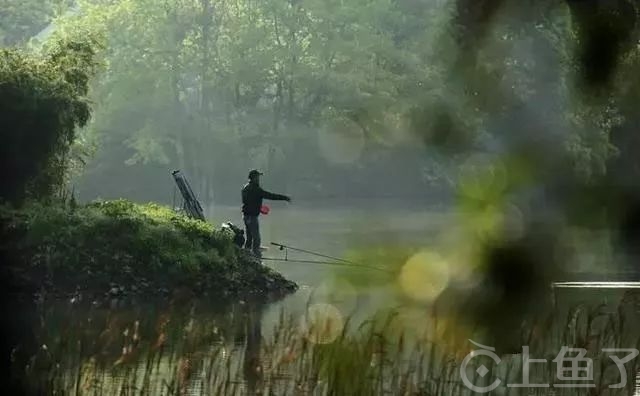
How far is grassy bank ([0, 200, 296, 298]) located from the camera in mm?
19609

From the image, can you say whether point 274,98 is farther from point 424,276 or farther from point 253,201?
point 253,201

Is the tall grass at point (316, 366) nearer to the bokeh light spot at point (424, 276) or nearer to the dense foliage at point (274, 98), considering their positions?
the bokeh light spot at point (424, 276)

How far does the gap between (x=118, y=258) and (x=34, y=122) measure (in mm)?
3930

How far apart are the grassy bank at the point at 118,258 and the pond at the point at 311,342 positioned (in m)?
0.88

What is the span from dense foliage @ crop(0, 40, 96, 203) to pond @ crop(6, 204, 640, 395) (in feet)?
14.7

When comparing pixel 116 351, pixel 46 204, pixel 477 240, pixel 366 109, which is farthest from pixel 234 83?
pixel 116 351

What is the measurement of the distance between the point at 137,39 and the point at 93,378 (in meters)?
51.0

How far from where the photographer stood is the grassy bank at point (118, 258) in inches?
772

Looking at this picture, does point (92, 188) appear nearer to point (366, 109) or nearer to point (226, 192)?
point (226, 192)

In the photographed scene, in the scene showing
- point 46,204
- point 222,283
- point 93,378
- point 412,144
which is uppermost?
point 412,144

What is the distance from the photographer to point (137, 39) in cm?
5775

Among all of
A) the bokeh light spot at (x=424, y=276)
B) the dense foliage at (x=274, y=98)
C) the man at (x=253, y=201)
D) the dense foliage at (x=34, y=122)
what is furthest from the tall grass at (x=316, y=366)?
the dense foliage at (x=274, y=98)

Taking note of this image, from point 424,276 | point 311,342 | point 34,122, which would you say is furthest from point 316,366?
point 424,276

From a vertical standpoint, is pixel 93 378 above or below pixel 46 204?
below
